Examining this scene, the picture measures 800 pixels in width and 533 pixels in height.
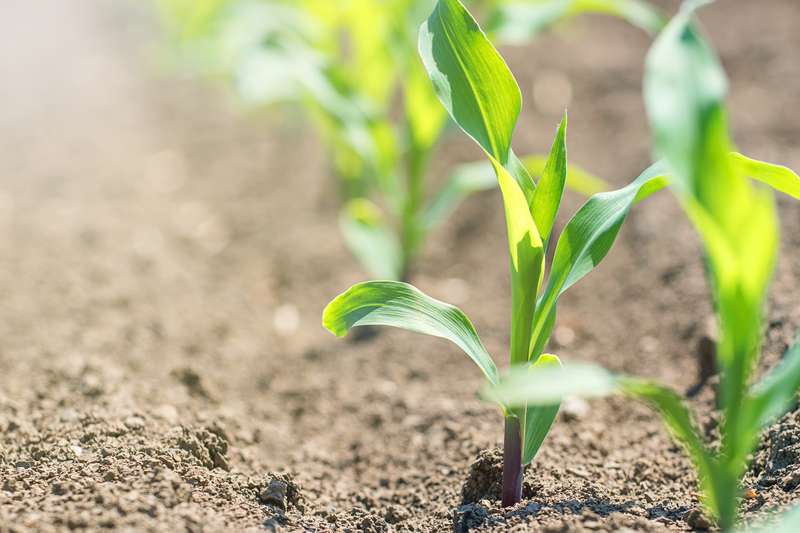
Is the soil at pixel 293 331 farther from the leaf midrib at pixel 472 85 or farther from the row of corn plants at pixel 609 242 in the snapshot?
the leaf midrib at pixel 472 85

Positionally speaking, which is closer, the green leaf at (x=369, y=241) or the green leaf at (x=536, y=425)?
the green leaf at (x=536, y=425)

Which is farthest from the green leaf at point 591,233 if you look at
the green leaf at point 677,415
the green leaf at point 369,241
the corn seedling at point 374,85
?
the green leaf at point 369,241


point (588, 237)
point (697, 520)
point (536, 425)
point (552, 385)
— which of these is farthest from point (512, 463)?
point (552, 385)

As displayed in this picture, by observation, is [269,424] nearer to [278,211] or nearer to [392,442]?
[392,442]

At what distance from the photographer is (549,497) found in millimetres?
1424

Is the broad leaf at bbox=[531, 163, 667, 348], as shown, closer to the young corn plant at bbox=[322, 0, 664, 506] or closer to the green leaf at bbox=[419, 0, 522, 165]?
the young corn plant at bbox=[322, 0, 664, 506]

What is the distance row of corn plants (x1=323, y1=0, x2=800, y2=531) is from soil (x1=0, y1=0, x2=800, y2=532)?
0.61 feet

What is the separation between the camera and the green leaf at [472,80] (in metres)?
1.37

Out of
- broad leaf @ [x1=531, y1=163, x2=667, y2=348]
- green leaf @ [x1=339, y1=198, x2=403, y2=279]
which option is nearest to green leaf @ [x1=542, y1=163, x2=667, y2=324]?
broad leaf @ [x1=531, y1=163, x2=667, y2=348]

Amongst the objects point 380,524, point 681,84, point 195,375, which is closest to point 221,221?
point 195,375

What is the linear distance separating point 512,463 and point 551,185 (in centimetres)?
47

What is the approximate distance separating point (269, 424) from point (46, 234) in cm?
142

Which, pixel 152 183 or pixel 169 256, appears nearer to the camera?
pixel 169 256

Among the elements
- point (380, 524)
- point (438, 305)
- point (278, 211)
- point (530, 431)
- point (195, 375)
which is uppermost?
point (278, 211)
